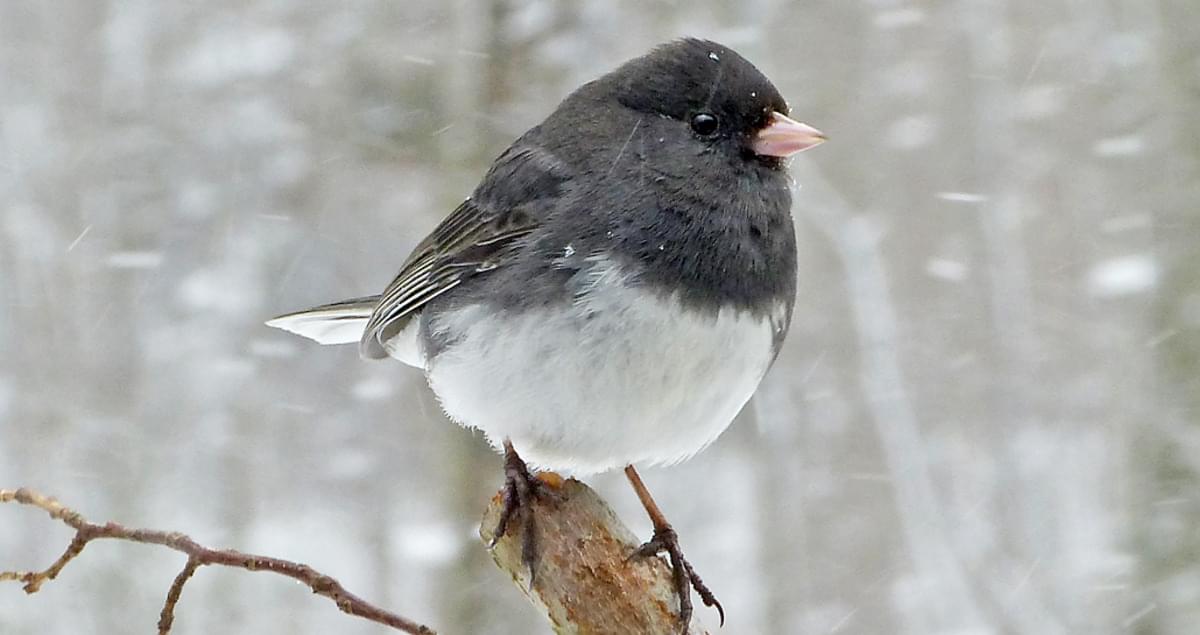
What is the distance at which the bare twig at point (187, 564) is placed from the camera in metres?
1.17

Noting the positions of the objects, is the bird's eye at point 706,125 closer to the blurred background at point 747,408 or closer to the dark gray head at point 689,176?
the dark gray head at point 689,176

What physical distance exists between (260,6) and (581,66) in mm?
1066

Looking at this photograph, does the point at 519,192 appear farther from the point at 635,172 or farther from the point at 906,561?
the point at 906,561

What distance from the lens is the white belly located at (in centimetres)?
192

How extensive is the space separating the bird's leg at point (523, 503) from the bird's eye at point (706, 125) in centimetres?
61

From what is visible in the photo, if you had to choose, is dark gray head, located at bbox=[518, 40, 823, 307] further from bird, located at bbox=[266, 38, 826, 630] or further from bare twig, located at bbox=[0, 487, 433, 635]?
bare twig, located at bbox=[0, 487, 433, 635]

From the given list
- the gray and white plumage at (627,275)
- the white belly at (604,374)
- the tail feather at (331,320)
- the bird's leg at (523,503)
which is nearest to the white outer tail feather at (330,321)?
the tail feather at (331,320)

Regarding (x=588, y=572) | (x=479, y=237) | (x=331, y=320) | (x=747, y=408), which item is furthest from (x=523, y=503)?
(x=747, y=408)

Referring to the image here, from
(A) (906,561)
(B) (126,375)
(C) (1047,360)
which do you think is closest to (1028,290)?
(C) (1047,360)

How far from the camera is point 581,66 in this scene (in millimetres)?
3736

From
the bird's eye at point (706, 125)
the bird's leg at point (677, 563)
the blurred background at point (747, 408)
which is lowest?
the blurred background at point (747, 408)

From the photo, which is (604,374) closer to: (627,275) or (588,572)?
(627,275)

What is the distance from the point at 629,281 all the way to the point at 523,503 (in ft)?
1.19

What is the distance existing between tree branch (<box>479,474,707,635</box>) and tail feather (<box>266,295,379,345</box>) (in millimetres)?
754
